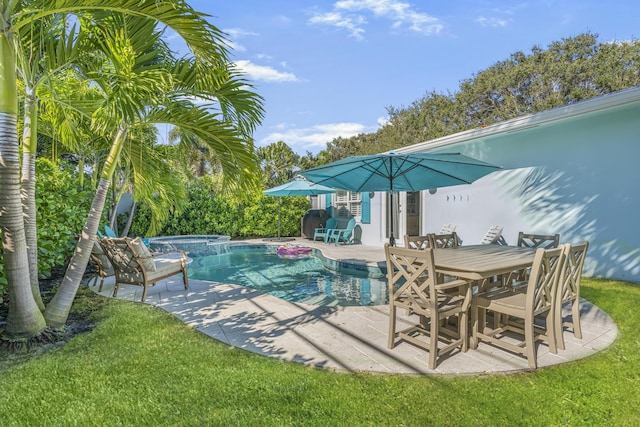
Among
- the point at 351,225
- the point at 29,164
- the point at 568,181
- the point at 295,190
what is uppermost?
the point at 295,190

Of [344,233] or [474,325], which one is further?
[344,233]

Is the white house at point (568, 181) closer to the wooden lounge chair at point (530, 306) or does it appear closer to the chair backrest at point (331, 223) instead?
the wooden lounge chair at point (530, 306)

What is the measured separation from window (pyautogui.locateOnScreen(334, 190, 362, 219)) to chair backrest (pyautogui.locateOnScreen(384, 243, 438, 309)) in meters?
10.9

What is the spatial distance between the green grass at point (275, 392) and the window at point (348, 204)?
37.0ft

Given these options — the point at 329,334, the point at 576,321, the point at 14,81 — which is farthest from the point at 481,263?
the point at 14,81

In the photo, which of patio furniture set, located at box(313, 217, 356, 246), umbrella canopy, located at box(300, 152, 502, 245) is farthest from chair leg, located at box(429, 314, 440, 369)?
patio furniture set, located at box(313, 217, 356, 246)

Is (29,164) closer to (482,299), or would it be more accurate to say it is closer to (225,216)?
(482,299)

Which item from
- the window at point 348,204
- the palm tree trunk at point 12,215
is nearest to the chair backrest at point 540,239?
the palm tree trunk at point 12,215

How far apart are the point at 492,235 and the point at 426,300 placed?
21.3 ft

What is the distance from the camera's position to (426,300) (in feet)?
11.4

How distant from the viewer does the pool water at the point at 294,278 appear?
6.92m

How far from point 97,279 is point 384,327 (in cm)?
634

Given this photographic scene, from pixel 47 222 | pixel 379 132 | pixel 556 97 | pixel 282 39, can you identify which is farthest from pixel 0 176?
pixel 379 132

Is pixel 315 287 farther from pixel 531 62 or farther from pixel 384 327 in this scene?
pixel 531 62
